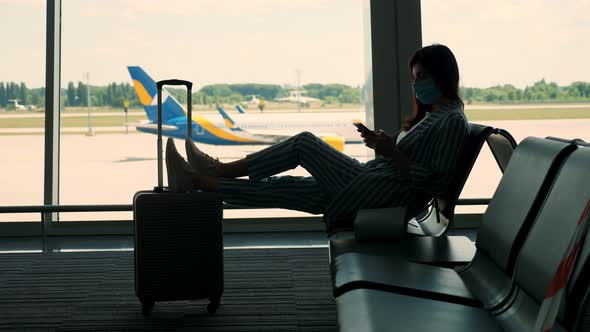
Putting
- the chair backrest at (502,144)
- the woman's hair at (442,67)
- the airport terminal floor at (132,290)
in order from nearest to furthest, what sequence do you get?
the chair backrest at (502,144), the airport terminal floor at (132,290), the woman's hair at (442,67)

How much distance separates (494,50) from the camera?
17.2ft

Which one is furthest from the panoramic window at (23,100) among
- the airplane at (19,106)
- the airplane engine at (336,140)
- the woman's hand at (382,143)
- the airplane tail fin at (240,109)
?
the woman's hand at (382,143)

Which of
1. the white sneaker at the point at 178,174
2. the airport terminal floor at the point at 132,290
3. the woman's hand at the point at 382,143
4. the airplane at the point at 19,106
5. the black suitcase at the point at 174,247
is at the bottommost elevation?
the airport terminal floor at the point at 132,290

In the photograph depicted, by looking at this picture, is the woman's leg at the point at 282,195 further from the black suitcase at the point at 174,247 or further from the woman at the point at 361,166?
the black suitcase at the point at 174,247

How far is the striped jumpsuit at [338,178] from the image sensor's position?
2961 mm

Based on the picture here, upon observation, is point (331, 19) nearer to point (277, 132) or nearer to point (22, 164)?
point (277, 132)

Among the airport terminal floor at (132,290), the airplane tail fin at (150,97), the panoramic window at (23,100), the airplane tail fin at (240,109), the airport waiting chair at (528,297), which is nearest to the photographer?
Answer: the airport waiting chair at (528,297)

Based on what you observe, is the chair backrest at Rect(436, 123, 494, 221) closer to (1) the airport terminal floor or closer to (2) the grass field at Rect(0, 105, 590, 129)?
(1) the airport terminal floor

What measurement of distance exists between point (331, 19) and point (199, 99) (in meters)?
1.20

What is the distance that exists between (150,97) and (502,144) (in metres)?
3.56

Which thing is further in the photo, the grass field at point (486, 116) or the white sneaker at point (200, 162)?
the grass field at point (486, 116)

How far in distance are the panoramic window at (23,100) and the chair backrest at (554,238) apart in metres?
4.14

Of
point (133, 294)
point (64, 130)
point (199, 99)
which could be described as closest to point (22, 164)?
point (64, 130)

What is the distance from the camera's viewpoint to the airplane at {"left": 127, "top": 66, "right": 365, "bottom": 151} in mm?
5547
